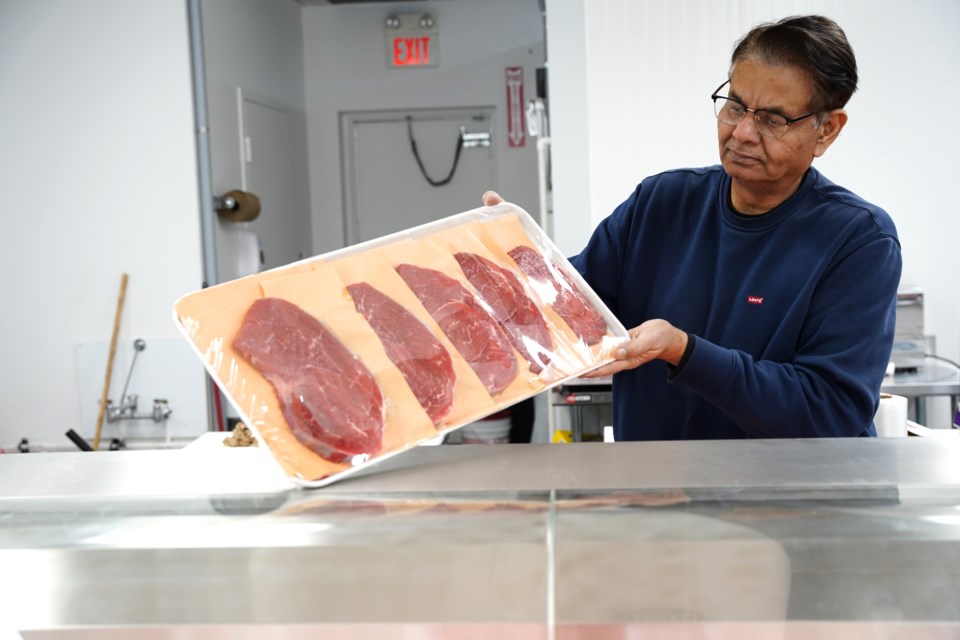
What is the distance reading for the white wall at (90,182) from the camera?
492 cm

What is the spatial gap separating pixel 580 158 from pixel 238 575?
3.81 meters

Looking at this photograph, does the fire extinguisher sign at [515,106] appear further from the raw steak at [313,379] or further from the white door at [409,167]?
the raw steak at [313,379]

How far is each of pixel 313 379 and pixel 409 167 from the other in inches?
242

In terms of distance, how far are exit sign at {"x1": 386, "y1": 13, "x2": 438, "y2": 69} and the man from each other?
213 inches

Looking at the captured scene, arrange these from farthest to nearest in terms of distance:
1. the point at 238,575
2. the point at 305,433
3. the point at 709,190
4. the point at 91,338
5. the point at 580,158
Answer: the point at 91,338
the point at 580,158
the point at 709,190
the point at 305,433
the point at 238,575

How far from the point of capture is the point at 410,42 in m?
6.80

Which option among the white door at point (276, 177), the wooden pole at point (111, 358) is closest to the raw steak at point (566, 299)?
the wooden pole at point (111, 358)

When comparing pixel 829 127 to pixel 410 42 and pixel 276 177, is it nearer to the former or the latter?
pixel 276 177

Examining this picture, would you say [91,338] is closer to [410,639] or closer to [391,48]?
[391,48]

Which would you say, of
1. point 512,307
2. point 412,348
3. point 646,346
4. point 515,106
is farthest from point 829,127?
point 515,106

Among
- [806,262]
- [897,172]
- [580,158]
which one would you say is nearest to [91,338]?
[580,158]

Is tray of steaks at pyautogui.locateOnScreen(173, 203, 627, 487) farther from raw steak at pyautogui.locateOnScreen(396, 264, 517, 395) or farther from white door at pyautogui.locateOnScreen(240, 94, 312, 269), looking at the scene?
white door at pyautogui.locateOnScreen(240, 94, 312, 269)

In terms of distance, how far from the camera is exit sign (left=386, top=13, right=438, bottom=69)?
677cm

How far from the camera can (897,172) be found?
4020 millimetres
